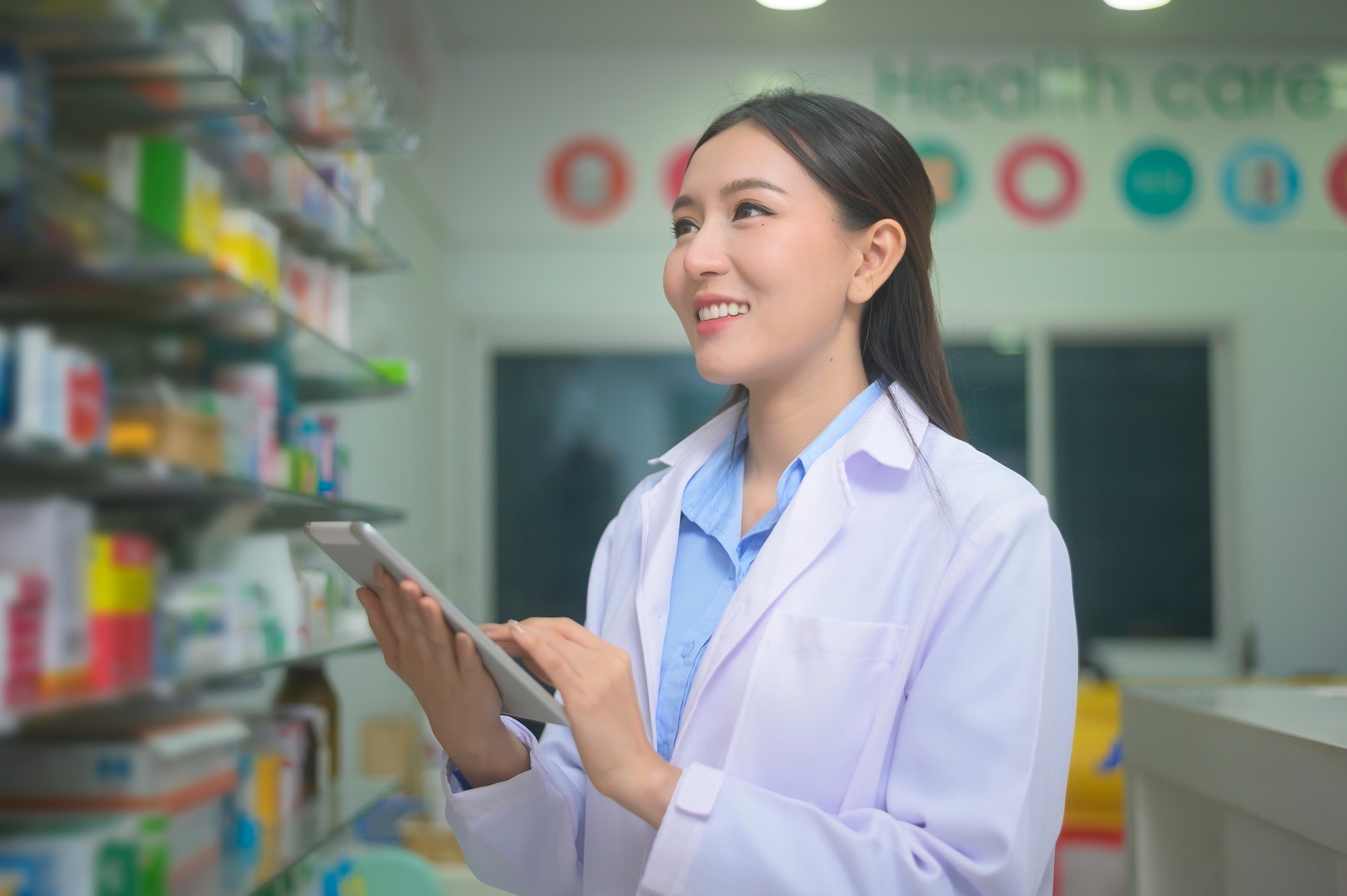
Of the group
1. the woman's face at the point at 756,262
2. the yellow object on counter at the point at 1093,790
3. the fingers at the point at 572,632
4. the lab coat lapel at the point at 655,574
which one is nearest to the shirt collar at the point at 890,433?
the woman's face at the point at 756,262

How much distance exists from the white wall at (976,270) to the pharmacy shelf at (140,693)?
12.8 feet

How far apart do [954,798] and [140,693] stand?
723 millimetres

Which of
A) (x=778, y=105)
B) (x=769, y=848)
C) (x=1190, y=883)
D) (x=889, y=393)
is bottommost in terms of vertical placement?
(x=1190, y=883)

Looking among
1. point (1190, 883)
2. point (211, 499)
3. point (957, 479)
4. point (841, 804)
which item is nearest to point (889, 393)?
point (957, 479)

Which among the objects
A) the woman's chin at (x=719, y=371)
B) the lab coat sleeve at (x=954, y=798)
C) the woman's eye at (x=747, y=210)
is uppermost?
the woman's eye at (x=747, y=210)

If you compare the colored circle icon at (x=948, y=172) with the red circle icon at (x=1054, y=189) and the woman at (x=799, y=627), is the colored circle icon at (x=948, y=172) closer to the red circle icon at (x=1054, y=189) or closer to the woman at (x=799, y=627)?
the red circle icon at (x=1054, y=189)

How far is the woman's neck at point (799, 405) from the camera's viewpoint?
1.38 m

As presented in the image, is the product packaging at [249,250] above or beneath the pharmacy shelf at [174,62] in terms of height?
beneath

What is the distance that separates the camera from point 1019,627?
1.09 m

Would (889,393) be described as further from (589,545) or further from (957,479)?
(589,545)

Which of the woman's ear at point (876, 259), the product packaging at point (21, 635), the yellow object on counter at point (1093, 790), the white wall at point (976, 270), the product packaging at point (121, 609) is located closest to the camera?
the product packaging at point (21, 635)

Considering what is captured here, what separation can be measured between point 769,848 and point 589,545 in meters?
4.26

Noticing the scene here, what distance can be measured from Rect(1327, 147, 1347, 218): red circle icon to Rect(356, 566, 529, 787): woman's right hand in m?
5.27

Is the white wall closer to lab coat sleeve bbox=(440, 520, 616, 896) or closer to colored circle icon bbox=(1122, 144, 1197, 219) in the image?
colored circle icon bbox=(1122, 144, 1197, 219)
